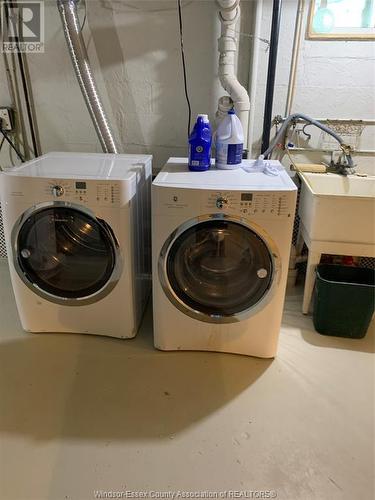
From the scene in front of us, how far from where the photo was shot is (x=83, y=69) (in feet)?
6.43

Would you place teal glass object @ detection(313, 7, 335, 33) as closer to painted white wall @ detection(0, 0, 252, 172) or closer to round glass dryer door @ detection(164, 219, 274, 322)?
painted white wall @ detection(0, 0, 252, 172)

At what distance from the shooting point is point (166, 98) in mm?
2180

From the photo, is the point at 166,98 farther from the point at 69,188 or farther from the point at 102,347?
the point at 102,347

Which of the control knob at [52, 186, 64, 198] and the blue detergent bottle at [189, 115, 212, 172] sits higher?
the blue detergent bottle at [189, 115, 212, 172]

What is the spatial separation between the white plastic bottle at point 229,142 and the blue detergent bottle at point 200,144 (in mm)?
58

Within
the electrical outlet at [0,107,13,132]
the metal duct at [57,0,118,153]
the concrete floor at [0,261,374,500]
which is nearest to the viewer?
the concrete floor at [0,261,374,500]

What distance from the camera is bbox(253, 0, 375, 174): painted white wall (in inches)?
78.5

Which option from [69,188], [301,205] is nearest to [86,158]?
[69,188]

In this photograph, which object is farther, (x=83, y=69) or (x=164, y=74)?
(x=164, y=74)

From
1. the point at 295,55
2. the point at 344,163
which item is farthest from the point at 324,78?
the point at 344,163

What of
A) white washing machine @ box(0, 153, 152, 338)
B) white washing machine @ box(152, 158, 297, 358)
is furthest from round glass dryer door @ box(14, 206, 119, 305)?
white washing machine @ box(152, 158, 297, 358)

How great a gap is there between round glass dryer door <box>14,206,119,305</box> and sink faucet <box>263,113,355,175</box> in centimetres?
117

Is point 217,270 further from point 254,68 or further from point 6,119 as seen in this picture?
point 6,119

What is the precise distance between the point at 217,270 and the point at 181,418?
629 mm
